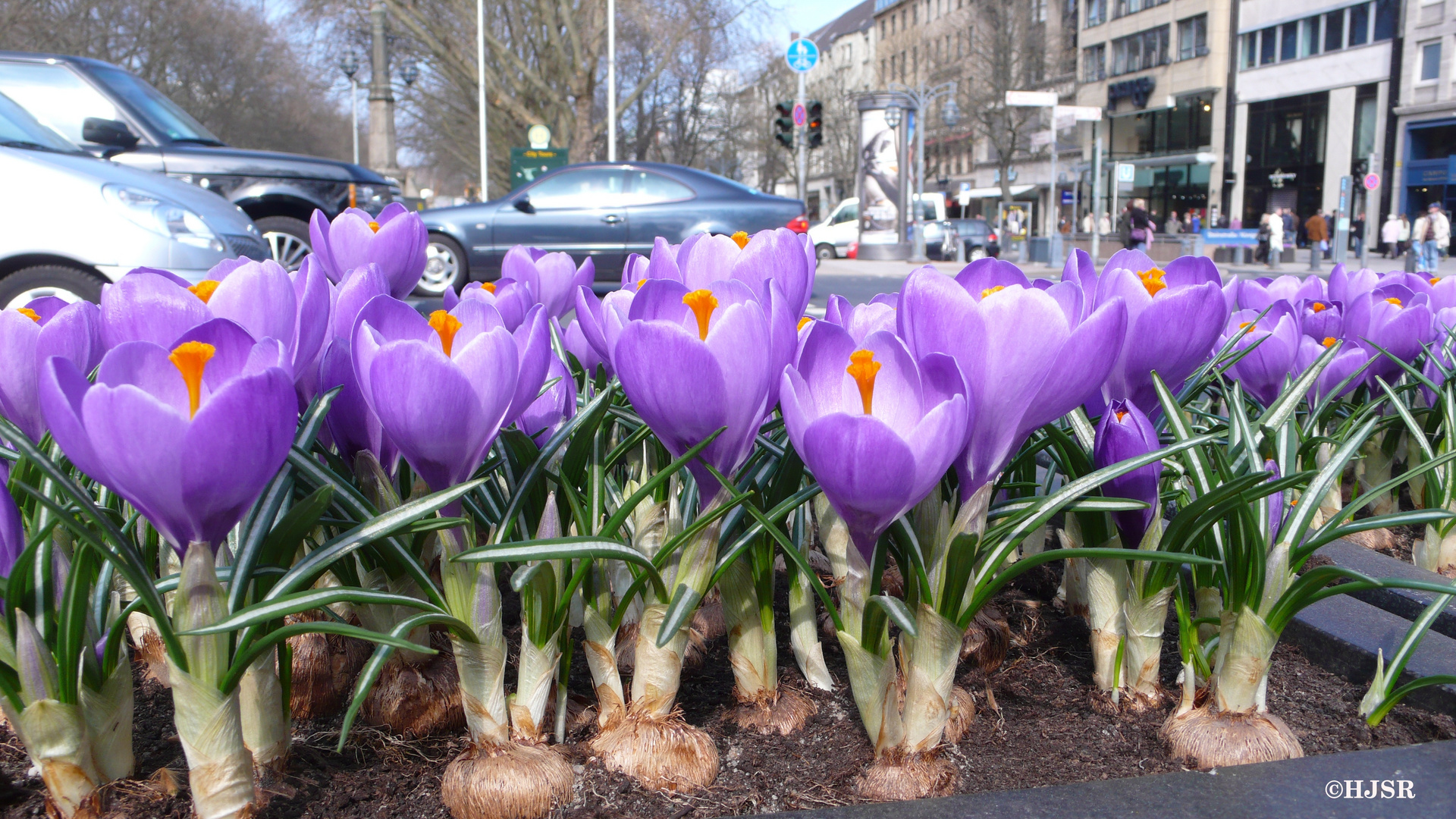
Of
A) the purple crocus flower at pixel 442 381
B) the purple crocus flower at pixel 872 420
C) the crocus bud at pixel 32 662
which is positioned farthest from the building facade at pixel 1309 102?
the crocus bud at pixel 32 662

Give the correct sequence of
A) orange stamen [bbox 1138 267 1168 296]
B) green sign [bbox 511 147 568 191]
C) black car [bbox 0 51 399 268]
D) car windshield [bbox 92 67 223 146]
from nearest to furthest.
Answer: orange stamen [bbox 1138 267 1168 296] < black car [bbox 0 51 399 268] < car windshield [bbox 92 67 223 146] < green sign [bbox 511 147 568 191]

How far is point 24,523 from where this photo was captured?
3.42ft

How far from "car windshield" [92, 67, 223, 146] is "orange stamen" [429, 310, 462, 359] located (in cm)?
745

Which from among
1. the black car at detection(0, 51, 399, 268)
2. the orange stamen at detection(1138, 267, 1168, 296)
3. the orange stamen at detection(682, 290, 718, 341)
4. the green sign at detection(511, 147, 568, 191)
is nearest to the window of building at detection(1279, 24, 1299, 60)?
the green sign at detection(511, 147, 568, 191)

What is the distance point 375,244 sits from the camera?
167 cm

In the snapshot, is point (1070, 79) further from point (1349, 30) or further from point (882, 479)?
point (882, 479)

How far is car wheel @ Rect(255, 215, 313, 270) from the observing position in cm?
748

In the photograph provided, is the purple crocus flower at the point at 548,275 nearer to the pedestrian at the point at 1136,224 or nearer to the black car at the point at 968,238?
the pedestrian at the point at 1136,224

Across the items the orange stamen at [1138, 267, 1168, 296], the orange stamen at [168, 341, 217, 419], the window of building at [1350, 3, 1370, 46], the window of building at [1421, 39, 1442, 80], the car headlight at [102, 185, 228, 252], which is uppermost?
the window of building at [1350, 3, 1370, 46]

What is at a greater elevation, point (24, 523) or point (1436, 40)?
point (1436, 40)

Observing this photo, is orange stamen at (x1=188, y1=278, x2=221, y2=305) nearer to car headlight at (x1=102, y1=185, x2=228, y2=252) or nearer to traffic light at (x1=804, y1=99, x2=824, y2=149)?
car headlight at (x1=102, y1=185, x2=228, y2=252)

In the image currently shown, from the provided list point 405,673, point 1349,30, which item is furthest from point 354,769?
point 1349,30

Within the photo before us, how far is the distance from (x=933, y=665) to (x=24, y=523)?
90 cm

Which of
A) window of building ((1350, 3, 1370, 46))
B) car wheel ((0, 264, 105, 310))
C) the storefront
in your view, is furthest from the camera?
the storefront
